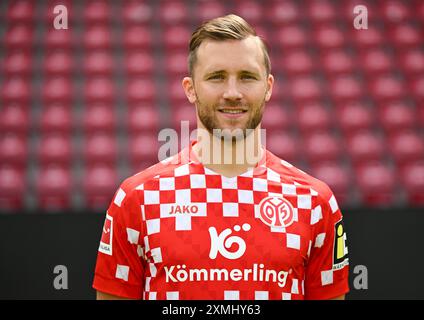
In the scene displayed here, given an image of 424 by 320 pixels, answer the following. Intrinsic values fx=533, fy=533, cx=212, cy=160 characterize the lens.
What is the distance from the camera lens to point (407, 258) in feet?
11.2

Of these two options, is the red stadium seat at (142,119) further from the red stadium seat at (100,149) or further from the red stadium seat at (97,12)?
the red stadium seat at (97,12)

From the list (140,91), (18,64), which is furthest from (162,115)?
(18,64)

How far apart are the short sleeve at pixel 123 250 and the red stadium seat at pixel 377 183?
2921 millimetres

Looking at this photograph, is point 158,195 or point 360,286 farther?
point 360,286

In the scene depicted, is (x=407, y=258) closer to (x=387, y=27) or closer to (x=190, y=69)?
(x=190, y=69)

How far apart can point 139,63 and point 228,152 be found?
13.7 feet

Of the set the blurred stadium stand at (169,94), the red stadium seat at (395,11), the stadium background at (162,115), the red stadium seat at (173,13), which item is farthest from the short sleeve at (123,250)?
the red stadium seat at (395,11)

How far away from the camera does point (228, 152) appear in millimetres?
1499

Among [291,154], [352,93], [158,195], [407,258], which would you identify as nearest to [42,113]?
[291,154]

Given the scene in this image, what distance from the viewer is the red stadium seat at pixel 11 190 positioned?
416 cm

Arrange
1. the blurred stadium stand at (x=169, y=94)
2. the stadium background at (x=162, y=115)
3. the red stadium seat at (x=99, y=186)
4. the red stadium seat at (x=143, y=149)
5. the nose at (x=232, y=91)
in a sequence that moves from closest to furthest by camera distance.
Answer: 1. the nose at (x=232, y=91)
2. the stadium background at (x=162, y=115)
3. the red stadium seat at (x=99, y=186)
4. the blurred stadium stand at (x=169, y=94)
5. the red stadium seat at (x=143, y=149)

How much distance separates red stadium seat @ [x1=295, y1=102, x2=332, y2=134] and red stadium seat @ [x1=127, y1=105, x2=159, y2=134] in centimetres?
132

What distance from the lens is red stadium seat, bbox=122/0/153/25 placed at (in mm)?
5855

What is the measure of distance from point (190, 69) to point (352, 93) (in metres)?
3.90
